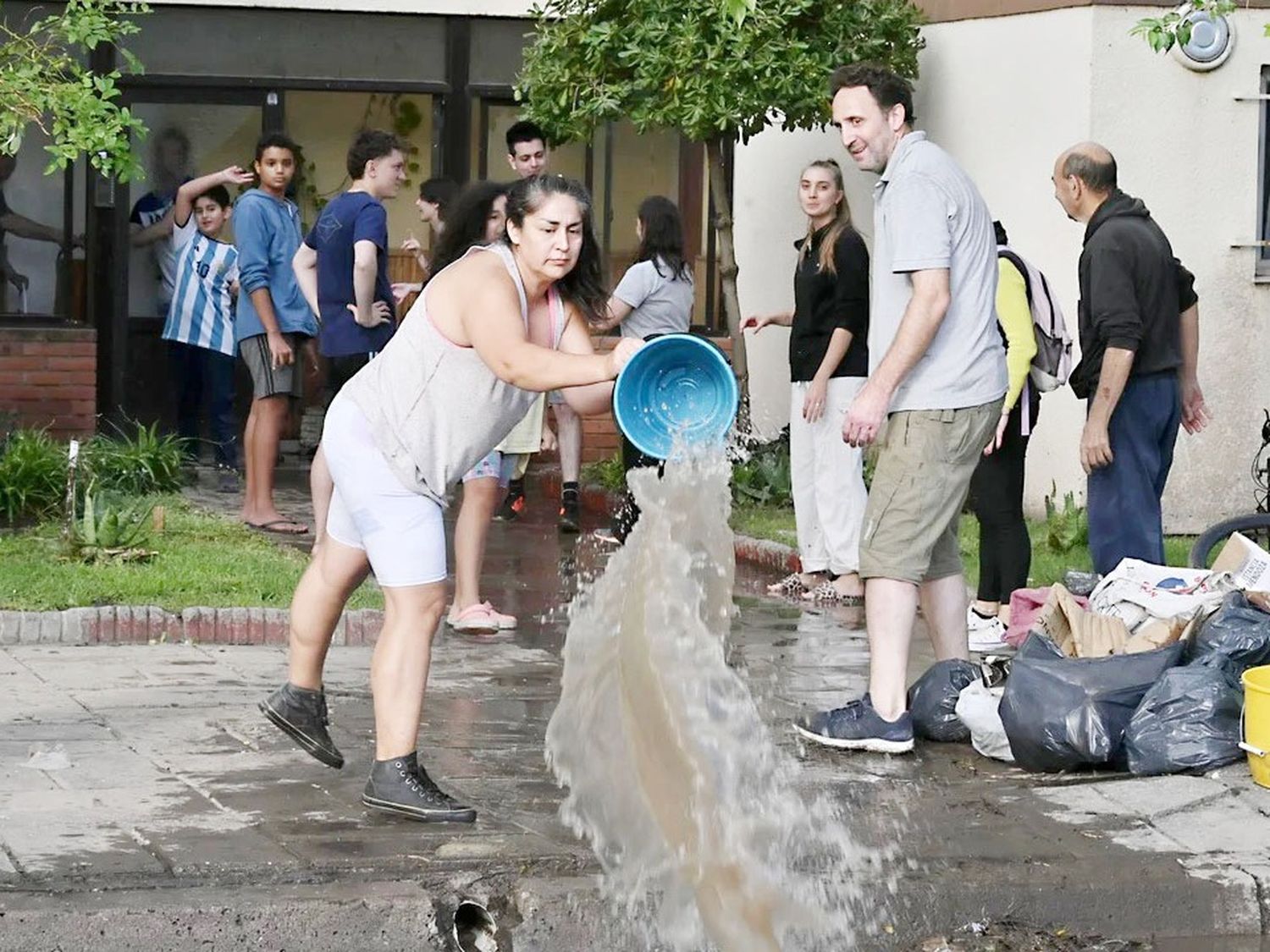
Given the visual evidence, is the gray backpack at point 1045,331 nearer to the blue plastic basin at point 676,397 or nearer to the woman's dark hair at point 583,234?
the woman's dark hair at point 583,234

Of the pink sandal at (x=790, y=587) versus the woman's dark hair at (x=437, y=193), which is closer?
the pink sandal at (x=790, y=587)

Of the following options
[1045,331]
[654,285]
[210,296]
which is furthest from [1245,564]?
[210,296]

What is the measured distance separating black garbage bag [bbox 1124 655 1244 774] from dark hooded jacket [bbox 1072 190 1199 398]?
72.6 inches

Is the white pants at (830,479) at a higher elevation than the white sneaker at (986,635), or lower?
higher

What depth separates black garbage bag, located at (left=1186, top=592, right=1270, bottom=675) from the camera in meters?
6.96

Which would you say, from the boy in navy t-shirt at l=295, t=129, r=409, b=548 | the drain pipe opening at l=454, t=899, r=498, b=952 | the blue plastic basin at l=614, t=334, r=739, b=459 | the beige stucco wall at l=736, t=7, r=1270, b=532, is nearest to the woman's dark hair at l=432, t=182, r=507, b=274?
the boy in navy t-shirt at l=295, t=129, r=409, b=548

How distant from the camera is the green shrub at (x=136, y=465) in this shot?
12.7 m

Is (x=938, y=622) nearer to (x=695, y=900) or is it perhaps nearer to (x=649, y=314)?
(x=695, y=900)

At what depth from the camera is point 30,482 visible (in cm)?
1185

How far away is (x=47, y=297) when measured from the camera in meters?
15.7

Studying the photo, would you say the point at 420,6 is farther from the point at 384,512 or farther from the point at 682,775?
the point at 682,775

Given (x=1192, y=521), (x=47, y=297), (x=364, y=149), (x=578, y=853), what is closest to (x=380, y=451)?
(x=578, y=853)

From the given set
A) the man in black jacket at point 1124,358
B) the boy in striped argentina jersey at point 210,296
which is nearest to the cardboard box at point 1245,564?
the man in black jacket at point 1124,358

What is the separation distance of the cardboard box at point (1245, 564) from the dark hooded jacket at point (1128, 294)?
97 cm
